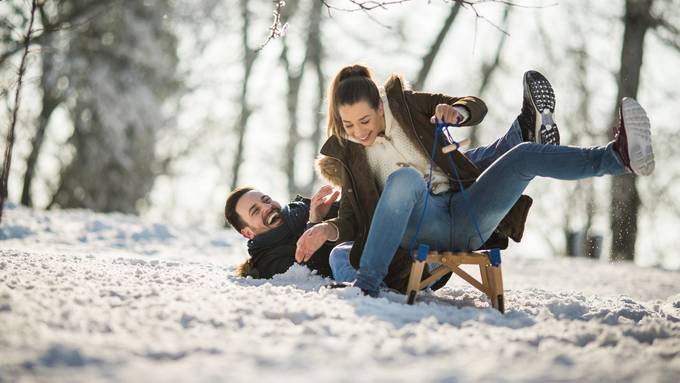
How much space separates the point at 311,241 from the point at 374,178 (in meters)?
0.49

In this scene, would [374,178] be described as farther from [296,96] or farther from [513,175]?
[296,96]

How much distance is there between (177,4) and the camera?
13.6 meters

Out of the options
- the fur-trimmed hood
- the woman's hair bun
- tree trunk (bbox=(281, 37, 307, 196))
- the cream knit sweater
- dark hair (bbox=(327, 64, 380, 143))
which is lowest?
the fur-trimmed hood

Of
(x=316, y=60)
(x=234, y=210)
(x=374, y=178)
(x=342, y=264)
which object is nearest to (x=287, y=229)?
(x=234, y=210)

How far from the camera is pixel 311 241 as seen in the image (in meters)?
2.74

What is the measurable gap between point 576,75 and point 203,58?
9.57 m

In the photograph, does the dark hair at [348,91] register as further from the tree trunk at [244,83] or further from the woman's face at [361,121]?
the tree trunk at [244,83]

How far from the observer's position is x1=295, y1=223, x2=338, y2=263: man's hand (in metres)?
2.73

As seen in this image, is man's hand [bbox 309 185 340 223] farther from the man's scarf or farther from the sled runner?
the sled runner

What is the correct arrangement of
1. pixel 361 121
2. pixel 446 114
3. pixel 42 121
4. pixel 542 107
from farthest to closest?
1. pixel 42 121
2. pixel 542 107
3. pixel 361 121
4. pixel 446 114

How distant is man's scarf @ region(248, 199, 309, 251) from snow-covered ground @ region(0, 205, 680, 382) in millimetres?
457

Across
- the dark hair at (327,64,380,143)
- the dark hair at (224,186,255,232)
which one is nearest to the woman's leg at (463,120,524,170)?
the dark hair at (327,64,380,143)

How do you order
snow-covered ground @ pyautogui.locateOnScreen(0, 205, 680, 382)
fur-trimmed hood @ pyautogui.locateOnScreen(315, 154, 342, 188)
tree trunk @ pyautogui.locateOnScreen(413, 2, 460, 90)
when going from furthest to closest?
1. tree trunk @ pyautogui.locateOnScreen(413, 2, 460, 90)
2. fur-trimmed hood @ pyautogui.locateOnScreen(315, 154, 342, 188)
3. snow-covered ground @ pyautogui.locateOnScreen(0, 205, 680, 382)

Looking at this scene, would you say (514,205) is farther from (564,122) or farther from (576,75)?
(564,122)
